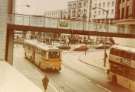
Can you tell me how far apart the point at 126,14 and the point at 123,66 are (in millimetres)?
8633

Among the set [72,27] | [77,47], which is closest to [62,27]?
[72,27]

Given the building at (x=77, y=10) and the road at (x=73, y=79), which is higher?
the building at (x=77, y=10)

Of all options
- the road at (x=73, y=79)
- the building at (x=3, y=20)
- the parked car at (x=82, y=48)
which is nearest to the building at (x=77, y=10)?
the road at (x=73, y=79)

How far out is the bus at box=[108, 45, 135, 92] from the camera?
1934 centimetres

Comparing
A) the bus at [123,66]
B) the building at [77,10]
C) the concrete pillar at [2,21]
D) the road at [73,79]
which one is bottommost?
the road at [73,79]

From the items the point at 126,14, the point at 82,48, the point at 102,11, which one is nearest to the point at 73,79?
the point at 126,14

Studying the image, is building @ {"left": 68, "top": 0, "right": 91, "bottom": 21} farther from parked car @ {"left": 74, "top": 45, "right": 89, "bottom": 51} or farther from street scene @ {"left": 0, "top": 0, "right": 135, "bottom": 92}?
parked car @ {"left": 74, "top": 45, "right": 89, "bottom": 51}

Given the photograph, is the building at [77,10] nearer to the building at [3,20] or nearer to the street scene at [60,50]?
the street scene at [60,50]

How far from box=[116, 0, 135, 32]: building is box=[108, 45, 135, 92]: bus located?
4.54m

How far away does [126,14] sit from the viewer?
28.1 metres

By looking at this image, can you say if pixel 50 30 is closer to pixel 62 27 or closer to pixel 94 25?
pixel 62 27

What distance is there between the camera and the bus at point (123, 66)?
63.5 ft

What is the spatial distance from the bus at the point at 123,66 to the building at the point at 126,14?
4.54 metres

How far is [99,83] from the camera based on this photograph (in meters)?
23.7
